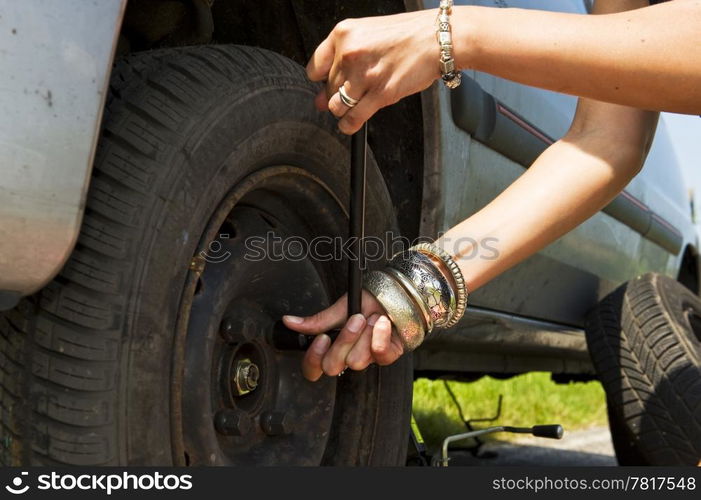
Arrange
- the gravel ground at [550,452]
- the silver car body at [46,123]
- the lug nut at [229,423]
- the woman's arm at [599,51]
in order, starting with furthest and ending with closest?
the gravel ground at [550,452] → the lug nut at [229,423] → the woman's arm at [599,51] → the silver car body at [46,123]

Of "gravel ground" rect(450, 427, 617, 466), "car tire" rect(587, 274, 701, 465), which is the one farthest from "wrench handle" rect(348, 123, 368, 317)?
"gravel ground" rect(450, 427, 617, 466)

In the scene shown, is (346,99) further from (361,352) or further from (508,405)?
(508,405)

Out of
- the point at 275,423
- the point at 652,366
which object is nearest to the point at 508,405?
the point at 652,366

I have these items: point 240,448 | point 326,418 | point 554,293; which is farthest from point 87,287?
point 554,293

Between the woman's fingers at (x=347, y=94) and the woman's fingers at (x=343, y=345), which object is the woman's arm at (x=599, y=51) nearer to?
the woman's fingers at (x=347, y=94)

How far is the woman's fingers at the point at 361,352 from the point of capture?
1324 mm

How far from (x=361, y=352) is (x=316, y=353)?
80 mm

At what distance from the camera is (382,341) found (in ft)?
4.30

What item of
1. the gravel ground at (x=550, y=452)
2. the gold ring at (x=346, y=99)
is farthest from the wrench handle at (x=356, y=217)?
the gravel ground at (x=550, y=452)

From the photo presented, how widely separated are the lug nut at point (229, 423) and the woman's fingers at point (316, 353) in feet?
0.46

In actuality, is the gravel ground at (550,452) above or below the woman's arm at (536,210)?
above

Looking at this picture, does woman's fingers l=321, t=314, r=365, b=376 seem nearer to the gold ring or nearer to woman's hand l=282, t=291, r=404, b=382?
woman's hand l=282, t=291, r=404, b=382
